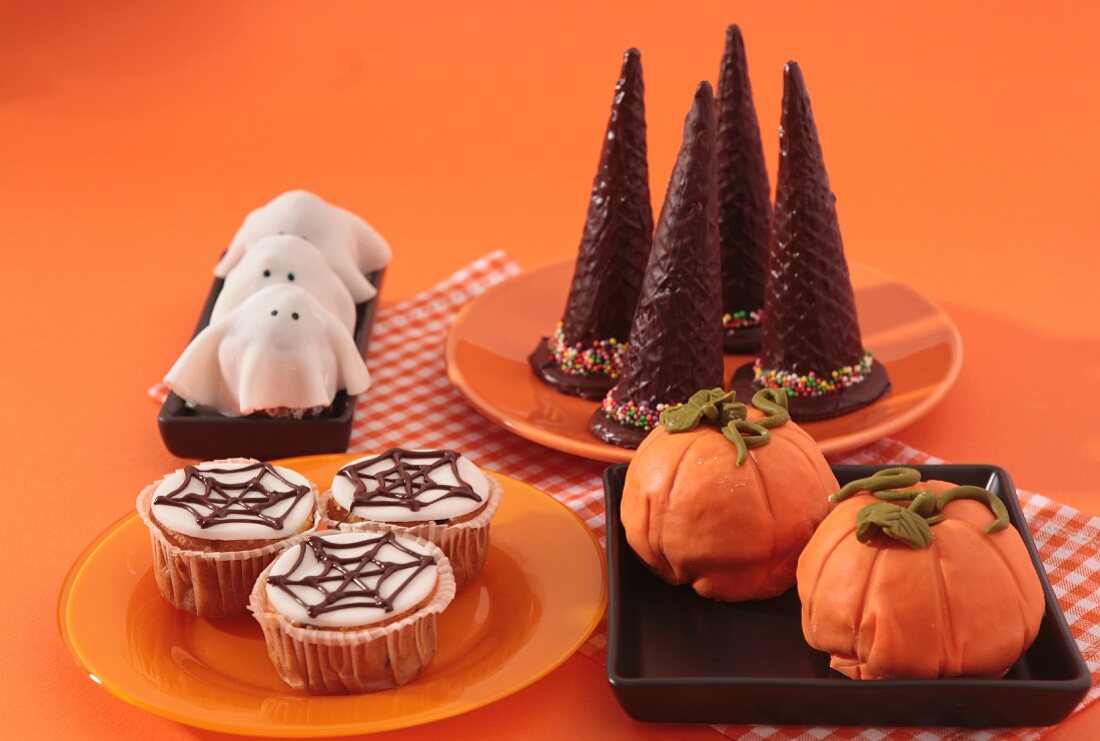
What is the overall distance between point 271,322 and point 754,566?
0.91m

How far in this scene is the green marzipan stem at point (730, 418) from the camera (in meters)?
1.73

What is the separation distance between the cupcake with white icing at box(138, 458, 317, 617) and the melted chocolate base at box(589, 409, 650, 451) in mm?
526

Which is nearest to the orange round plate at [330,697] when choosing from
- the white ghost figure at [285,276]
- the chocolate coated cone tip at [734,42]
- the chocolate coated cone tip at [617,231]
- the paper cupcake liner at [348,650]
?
the paper cupcake liner at [348,650]

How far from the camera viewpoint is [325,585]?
1.66 meters

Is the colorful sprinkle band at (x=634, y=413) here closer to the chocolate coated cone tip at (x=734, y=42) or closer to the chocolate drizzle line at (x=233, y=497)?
the chocolate drizzle line at (x=233, y=497)

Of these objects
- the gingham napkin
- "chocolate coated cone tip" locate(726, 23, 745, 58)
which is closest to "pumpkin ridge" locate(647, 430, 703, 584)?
the gingham napkin

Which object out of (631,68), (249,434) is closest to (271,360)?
(249,434)

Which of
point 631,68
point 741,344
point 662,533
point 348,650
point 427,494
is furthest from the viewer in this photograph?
point 741,344

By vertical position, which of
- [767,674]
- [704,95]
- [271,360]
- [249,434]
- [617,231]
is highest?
[704,95]

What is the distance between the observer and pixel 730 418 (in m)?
1.78

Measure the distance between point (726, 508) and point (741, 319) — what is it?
89cm

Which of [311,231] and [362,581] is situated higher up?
[311,231]

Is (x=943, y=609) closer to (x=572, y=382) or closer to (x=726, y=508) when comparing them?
(x=726, y=508)

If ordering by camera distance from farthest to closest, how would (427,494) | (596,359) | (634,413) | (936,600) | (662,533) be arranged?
(596,359)
(634,413)
(427,494)
(662,533)
(936,600)
